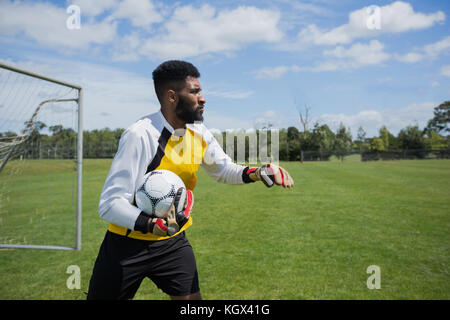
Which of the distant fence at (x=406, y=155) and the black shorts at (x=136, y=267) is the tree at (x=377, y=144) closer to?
the distant fence at (x=406, y=155)

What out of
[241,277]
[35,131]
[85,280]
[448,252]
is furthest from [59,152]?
[448,252]

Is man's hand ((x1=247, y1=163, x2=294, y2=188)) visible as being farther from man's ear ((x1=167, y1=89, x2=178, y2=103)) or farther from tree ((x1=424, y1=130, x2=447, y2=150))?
tree ((x1=424, y1=130, x2=447, y2=150))

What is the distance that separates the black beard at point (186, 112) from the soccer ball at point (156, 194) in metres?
0.56

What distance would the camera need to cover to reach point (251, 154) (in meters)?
3.07

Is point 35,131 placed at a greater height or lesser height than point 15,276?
greater

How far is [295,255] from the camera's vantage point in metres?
6.10

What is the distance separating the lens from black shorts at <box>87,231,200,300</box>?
2.42 m

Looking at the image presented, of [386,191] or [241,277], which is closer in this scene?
[241,277]

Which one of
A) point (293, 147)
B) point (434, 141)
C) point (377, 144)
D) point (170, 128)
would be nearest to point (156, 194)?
point (170, 128)

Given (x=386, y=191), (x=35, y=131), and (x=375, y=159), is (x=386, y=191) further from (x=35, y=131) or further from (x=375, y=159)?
(x=375, y=159)
